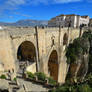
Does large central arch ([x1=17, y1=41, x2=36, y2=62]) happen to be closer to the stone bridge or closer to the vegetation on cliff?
the stone bridge

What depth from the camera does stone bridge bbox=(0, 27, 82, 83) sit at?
21.8 ft

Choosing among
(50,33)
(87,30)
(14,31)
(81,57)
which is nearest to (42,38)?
(50,33)

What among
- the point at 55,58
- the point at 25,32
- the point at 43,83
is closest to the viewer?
the point at 43,83

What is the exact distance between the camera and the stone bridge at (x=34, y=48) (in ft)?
21.8

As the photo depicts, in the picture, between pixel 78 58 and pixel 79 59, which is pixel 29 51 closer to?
pixel 78 58

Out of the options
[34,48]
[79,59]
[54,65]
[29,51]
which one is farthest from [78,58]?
[29,51]

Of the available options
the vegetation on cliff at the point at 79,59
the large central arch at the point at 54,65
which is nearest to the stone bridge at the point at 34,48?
the large central arch at the point at 54,65

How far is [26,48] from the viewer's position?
1048 cm

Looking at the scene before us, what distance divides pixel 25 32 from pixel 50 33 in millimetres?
4898

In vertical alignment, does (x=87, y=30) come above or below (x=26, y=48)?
above

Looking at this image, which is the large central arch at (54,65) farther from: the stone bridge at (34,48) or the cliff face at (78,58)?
the cliff face at (78,58)

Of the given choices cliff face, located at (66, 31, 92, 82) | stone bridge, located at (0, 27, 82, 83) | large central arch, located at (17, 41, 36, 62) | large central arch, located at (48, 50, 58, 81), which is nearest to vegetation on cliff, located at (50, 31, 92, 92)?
cliff face, located at (66, 31, 92, 82)

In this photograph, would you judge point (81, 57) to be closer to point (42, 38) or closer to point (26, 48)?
point (42, 38)

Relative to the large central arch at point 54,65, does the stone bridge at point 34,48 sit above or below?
above
